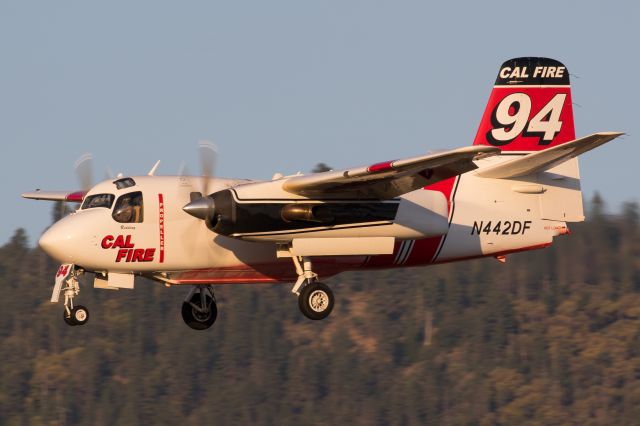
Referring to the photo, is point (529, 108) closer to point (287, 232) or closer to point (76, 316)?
point (287, 232)

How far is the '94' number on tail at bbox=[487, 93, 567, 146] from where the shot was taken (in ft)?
108

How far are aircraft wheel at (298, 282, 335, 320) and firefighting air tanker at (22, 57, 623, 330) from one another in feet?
0.07

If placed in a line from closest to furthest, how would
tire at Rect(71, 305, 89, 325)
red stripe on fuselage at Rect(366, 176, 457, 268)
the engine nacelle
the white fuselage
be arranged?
the engine nacelle
the white fuselage
tire at Rect(71, 305, 89, 325)
red stripe on fuselage at Rect(366, 176, 457, 268)

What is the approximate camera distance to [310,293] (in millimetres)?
29312

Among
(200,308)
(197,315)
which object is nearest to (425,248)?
(200,308)

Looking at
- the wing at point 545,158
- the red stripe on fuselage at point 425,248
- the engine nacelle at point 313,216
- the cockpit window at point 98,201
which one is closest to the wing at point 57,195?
the cockpit window at point 98,201

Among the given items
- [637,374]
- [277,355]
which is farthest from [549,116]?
[277,355]

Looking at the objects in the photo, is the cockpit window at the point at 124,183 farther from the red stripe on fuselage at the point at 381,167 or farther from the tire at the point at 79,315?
the red stripe on fuselage at the point at 381,167

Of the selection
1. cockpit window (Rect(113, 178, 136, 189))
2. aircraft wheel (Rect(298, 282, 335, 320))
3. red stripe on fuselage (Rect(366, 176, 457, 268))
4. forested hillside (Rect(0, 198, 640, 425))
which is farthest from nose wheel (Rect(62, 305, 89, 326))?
forested hillside (Rect(0, 198, 640, 425))

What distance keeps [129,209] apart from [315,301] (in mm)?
4460

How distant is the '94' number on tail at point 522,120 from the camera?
108ft

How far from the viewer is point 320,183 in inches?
1099

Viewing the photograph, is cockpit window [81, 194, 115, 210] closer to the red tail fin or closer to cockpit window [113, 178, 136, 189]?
cockpit window [113, 178, 136, 189]

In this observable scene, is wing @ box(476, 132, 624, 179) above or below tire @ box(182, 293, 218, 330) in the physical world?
above
